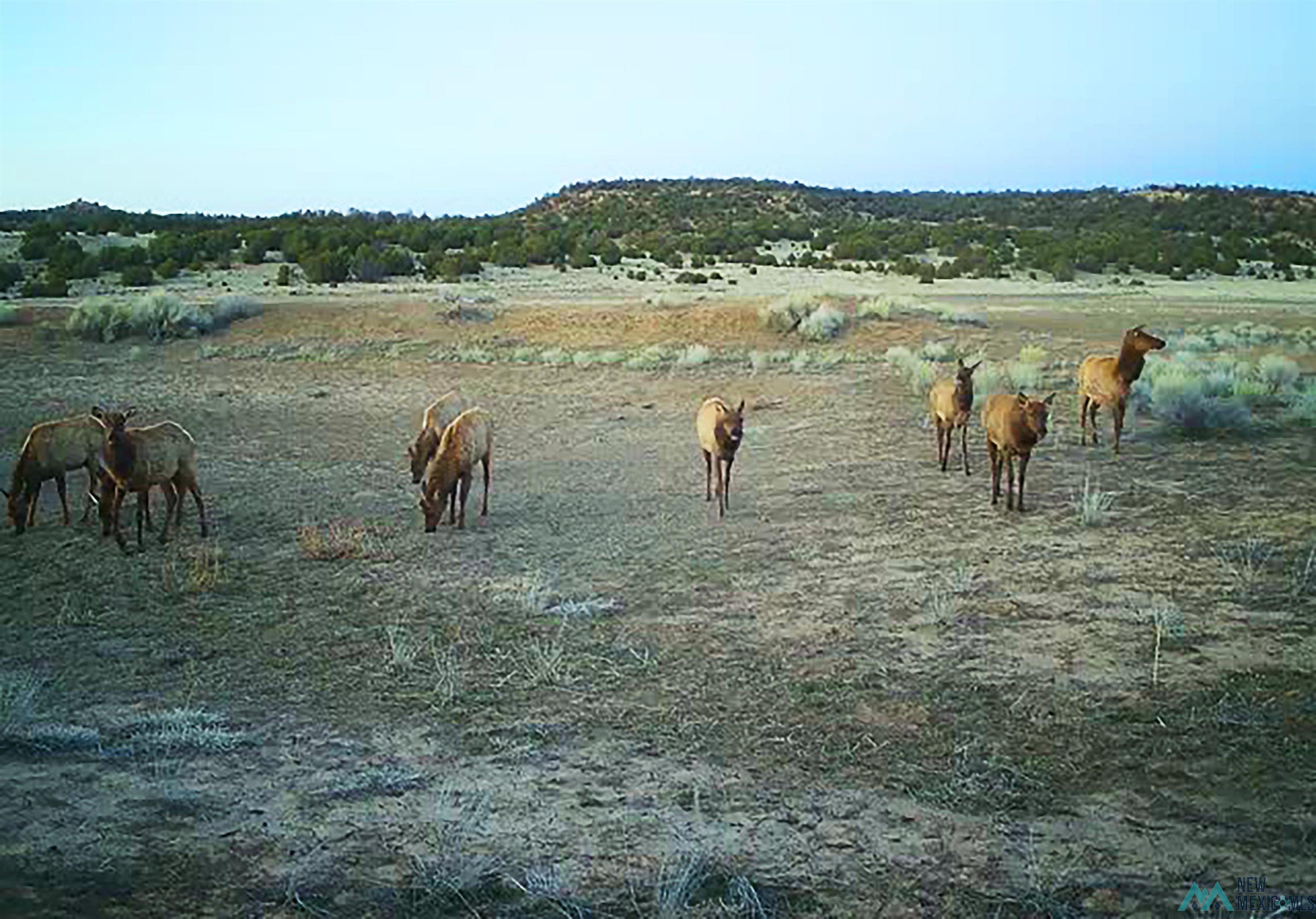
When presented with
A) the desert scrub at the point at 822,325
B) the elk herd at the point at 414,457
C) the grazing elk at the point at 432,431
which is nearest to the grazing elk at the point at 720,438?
the elk herd at the point at 414,457

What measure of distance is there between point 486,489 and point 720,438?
120 inches

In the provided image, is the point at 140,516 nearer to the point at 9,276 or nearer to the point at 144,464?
the point at 144,464

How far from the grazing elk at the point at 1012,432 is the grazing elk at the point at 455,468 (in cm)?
640

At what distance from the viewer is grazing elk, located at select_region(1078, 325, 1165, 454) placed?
18.8 meters

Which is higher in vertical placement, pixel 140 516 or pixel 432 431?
pixel 432 431

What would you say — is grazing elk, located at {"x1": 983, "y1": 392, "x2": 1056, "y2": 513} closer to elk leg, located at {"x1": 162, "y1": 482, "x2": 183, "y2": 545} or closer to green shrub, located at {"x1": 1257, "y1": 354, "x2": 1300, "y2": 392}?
elk leg, located at {"x1": 162, "y1": 482, "x2": 183, "y2": 545}

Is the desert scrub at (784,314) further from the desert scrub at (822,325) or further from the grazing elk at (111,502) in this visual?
the grazing elk at (111,502)

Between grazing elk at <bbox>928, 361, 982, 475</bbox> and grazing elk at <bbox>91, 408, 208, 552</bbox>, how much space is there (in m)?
9.98

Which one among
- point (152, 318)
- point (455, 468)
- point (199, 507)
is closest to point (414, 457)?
point (455, 468)

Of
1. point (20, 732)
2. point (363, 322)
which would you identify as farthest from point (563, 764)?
point (363, 322)

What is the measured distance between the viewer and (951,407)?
17.4 m

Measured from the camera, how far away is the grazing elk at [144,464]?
13.7 meters

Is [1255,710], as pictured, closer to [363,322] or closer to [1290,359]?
[1290,359]

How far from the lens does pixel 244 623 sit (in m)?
11.0
